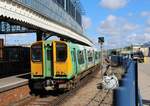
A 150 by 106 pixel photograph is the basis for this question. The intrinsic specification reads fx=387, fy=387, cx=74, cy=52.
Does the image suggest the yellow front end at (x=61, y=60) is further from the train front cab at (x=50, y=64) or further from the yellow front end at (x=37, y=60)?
the yellow front end at (x=37, y=60)

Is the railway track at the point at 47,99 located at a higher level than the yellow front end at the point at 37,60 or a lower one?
lower

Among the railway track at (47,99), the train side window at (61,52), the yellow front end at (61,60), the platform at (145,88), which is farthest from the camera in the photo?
the train side window at (61,52)

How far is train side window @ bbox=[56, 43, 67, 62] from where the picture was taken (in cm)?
1917

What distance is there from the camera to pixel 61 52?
19188mm

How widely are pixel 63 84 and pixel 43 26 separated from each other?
11432 millimetres

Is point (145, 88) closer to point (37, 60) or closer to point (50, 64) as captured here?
point (50, 64)

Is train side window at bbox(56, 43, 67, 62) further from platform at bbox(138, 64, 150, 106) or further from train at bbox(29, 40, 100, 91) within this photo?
platform at bbox(138, 64, 150, 106)

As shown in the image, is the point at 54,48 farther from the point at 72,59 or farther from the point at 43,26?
the point at 43,26

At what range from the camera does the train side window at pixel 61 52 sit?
755 inches

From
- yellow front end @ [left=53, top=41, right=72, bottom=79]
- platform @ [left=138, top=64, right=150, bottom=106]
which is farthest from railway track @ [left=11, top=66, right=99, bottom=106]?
platform @ [left=138, top=64, right=150, bottom=106]

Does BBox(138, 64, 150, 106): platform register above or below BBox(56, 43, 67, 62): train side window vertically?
below

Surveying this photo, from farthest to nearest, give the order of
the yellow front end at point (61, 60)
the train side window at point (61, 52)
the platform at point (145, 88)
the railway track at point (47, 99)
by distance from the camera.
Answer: the train side window at point (61, 52) < the yellow front end at point (61, 60) < the railway track at point (47, 99) < the platform at point (145, 88)

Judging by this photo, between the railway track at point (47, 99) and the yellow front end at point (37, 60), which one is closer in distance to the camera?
the railway track at point (47, 99)

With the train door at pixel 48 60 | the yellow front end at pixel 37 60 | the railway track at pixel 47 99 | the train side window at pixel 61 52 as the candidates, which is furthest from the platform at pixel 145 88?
the yellow front end at pixel 37 60
